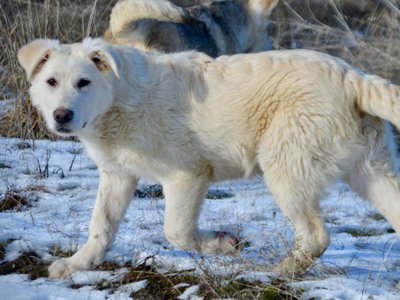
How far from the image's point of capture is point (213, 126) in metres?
5.02

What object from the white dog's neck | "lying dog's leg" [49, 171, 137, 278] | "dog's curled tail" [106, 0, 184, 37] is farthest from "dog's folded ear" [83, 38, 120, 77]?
"dog's curled tail" [106, 0, 184, 37]

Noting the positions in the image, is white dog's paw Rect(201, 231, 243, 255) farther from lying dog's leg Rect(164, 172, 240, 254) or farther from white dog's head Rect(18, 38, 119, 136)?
white dog's head Rect(18, 38, 119, 136)

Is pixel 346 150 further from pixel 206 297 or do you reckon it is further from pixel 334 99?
pixel 206 297

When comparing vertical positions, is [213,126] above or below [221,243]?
above

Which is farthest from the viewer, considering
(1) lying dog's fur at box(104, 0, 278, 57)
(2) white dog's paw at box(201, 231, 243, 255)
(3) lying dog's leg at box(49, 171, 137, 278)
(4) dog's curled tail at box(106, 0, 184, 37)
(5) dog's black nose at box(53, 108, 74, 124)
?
(1) lying dog's fur at box(104, 0, 278, 57)

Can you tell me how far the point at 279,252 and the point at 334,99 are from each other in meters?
1.01

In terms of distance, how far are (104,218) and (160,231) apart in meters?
0.69

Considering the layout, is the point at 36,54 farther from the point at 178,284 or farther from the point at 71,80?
the point at 178,284

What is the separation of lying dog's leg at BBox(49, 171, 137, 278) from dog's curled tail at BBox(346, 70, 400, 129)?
5.12ft

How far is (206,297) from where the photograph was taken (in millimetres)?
4121

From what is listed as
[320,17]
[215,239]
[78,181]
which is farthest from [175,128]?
[320,17]

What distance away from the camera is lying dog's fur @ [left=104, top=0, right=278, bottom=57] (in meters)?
7.26

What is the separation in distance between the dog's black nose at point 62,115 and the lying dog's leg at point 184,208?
778mm

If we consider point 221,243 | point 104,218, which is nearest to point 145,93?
point 104,218
